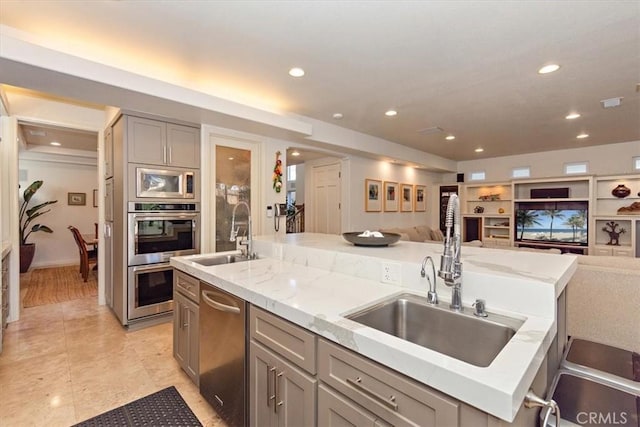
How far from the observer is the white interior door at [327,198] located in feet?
19.5

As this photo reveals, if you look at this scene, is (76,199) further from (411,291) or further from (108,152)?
(411,291)

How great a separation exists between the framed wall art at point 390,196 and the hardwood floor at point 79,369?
4.75m

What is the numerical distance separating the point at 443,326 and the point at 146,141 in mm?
3407

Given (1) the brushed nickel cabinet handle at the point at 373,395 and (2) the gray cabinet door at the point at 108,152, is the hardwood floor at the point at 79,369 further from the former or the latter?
(2) the gray cabinet door at the point at 108,152

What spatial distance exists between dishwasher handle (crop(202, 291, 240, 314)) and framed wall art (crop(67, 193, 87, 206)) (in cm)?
700

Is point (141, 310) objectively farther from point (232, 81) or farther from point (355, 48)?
point (355, 48)

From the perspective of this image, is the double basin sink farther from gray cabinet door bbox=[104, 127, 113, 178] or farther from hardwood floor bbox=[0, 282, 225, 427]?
gray cabinet door bbox=[104, 127, 113, 178]

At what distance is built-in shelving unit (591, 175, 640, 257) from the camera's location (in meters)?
5.64

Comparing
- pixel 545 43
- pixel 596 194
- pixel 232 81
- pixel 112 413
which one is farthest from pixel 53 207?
pixel 596 194

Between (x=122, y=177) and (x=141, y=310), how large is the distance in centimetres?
147

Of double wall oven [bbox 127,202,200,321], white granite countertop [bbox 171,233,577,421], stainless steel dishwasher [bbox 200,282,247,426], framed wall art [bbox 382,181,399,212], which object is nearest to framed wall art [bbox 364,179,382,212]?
framed wall art [bbox 382,181,399,212]

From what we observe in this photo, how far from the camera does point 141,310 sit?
3326 millimetres

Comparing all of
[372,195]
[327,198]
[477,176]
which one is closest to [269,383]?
[327,198]

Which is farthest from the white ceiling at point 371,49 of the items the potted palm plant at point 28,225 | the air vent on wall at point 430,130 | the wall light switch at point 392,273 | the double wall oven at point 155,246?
the potted palm plant at point 28,225
